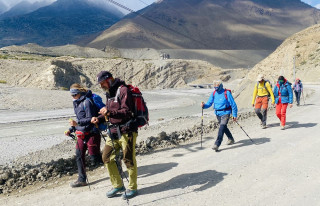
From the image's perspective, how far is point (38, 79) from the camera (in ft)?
145

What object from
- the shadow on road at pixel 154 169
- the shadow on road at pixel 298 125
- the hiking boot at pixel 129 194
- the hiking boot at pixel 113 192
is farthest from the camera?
the shadow on road at pixel 298 125

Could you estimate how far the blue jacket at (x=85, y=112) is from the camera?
5.50 meters

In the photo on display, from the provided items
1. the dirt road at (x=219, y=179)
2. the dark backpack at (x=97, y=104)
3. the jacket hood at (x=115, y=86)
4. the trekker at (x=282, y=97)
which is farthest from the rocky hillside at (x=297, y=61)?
the jacket hood at (x=115, y=86)

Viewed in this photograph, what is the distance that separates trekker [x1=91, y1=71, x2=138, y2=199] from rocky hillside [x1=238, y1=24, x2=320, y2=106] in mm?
50659

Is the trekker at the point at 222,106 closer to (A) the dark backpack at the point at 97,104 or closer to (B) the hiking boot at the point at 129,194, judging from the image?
(A) the dark backpack at the point at 97,104

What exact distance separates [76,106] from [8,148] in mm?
7183

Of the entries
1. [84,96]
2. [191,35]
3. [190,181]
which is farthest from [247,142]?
[191,35]

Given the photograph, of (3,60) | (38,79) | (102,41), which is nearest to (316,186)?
(38,79)

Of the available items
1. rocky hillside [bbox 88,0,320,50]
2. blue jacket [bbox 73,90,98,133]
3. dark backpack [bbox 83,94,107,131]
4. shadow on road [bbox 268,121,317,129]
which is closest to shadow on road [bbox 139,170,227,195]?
dark backpack [bbox 83,94,107,131]

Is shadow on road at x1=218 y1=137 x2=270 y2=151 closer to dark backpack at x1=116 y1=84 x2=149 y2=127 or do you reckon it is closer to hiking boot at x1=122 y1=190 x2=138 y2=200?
hiking boot at x1=122 y1=190 x2=138 y2=200

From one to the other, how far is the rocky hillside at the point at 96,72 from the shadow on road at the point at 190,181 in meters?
39.5

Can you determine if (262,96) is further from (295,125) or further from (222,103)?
(222,103)

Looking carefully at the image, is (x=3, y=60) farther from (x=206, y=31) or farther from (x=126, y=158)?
(x=206, y=31)

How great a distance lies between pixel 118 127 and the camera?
4.93 metres
